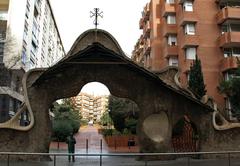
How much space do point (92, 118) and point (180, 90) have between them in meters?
158

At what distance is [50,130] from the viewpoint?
61.9ft

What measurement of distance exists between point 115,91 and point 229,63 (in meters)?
24.9

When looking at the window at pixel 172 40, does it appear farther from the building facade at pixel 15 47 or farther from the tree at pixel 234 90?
the tree at pixel 234 90

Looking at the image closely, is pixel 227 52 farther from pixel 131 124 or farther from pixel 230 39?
pixel 131 124

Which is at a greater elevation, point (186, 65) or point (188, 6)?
point (188, 6)

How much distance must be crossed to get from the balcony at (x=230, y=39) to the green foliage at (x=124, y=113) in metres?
12.8

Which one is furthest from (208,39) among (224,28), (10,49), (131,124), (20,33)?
(10,49)

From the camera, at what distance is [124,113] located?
42.2 m

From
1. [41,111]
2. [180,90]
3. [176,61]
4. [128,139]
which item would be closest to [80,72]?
[41,111]

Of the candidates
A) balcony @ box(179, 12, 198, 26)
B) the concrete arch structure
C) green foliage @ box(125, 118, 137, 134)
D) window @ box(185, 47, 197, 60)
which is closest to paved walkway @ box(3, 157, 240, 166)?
the concrete arch structure

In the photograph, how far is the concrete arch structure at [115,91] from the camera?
1858cm

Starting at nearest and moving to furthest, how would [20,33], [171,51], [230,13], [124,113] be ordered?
1. [230,13]
2. [124,113]
3. [20,33]
4. [171,51]

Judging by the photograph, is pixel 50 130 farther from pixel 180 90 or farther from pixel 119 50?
pixel 180 90

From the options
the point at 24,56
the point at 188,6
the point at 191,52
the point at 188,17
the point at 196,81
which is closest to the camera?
the point at 196,81
